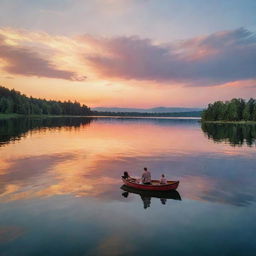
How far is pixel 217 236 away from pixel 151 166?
27182mm

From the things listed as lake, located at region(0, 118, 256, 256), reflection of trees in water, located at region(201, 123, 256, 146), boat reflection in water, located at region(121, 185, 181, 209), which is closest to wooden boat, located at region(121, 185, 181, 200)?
boat reflection in water, located at region(121, 185, 181, 209)

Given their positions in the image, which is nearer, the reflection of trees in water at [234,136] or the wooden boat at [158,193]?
the wooden boat at [158,193]

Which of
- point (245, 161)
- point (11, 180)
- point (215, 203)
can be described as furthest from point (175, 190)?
point (245, 161)

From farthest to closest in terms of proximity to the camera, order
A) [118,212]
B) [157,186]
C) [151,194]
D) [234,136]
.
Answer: [234,136] < [157,186] < [151,194] < [118,212]

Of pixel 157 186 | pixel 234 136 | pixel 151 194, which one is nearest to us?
pixel 151 194

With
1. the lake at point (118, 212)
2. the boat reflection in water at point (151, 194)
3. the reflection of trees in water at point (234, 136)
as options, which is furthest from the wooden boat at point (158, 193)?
the reflection of trees in water at point (234, 136)

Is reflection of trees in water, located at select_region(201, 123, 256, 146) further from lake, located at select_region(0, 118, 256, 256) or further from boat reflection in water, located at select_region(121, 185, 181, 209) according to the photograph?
boat reflection in water, located at select_region(121, 185, 181, 209)

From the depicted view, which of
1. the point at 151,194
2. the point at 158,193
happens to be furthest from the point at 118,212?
the point at 158,193

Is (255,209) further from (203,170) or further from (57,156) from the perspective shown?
(57,156)

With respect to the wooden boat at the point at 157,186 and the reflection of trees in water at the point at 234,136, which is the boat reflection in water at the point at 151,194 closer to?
the wooden boat at the point at 157,186

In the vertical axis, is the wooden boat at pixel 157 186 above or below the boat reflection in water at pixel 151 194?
above

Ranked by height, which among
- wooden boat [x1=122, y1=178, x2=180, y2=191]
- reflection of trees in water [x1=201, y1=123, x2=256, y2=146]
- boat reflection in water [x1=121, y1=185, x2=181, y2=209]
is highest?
wooden boat [x1=122, y1=178, x2=180, y2=191]

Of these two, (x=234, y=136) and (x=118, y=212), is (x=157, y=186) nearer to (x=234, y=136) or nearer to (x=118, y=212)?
(x=118, y=212)

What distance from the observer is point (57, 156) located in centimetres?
5588
